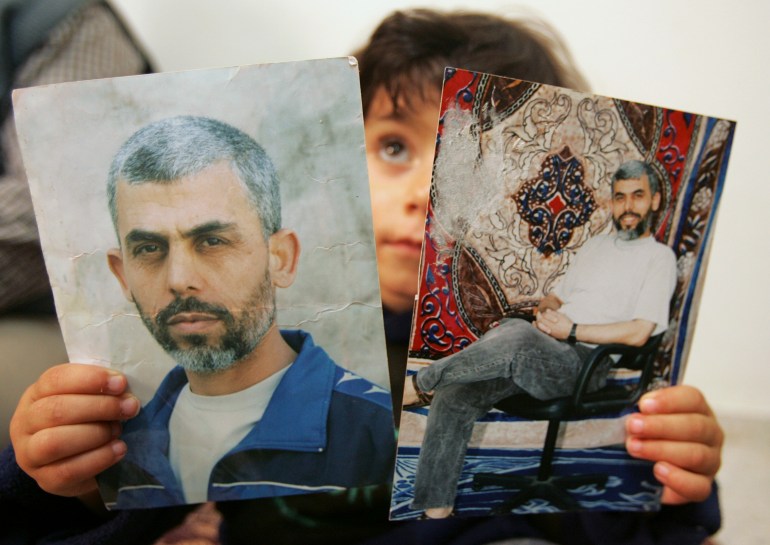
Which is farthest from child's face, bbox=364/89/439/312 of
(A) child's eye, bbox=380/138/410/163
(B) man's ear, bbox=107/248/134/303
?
(B) man's ear, bbox=107/248/134/303

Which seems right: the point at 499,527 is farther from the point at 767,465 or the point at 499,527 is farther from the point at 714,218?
the point at 767,465

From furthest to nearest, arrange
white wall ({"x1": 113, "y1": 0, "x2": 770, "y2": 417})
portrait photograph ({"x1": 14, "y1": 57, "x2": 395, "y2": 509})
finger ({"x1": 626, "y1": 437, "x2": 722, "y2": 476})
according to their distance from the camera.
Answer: white wall ({"x1": 113, "y1": 0, "x2": 770, "y2": 417}) → finger ({"x1": 626, "y1": 437, "x2": 722, "y2": 476}) → portrait photograph ({"x1": 14, "y1": 57, "x2": 395, "y2": 509})

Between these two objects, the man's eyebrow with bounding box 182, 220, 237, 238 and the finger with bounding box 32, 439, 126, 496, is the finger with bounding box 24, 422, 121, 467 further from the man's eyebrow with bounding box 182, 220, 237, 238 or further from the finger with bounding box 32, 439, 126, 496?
the man's eyebrow with bounding box 182, 220, 237, 238

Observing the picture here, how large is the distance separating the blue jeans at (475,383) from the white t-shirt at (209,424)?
0.42 ft

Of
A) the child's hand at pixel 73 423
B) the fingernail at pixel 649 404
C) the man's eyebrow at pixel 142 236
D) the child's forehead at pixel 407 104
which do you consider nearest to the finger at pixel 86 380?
the child's hand at pixel 73 423

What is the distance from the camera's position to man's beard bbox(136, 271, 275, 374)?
0.40 m

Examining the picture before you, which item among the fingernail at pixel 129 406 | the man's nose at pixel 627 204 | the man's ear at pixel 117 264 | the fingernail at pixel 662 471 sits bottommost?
the fingernail at pixel 662 471

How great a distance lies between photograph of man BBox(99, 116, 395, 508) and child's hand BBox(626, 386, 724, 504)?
0.76 ft

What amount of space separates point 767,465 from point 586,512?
42 cm

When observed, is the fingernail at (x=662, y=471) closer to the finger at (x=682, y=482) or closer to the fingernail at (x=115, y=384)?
the finger at (x=682, y=482)

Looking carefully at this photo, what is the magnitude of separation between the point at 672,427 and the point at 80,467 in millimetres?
503

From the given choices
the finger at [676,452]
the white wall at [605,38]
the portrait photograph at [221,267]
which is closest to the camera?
the portrait photograph at [221,267]

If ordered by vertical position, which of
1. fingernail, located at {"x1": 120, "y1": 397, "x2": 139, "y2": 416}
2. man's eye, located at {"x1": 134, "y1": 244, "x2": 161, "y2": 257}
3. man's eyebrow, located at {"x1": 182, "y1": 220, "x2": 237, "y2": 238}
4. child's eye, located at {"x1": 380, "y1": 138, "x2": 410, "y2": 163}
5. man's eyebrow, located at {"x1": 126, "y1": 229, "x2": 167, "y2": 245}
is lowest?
fingernail, located at {"x1": 120, "y1": 397, "x2": 139, "y2": 416}

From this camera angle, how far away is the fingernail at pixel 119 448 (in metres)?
0.42
